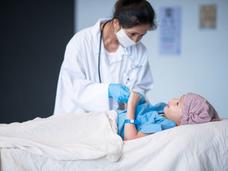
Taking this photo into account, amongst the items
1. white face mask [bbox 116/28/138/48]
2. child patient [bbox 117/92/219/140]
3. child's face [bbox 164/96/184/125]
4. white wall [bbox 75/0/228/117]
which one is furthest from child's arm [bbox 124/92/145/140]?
white wall [bbox 75/0/228/117]

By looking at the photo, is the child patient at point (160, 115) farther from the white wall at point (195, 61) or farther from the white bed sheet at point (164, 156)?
the white wall at point (195, 61)

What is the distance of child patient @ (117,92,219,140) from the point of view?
4.54ft

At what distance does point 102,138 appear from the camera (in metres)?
1.29

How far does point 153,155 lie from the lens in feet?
3.81

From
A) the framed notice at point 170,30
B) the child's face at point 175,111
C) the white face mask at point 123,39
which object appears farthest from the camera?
the framed notice at point 170,30

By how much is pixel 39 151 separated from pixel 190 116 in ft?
2.06

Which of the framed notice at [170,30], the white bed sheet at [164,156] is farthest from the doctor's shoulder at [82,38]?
the framed notice at [170,30]

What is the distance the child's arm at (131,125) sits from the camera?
4.52 feet

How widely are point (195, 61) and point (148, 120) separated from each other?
144cm

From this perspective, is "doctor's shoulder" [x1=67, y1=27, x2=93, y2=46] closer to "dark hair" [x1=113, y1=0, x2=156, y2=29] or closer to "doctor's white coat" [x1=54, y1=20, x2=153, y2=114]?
"doctor's white coat" [x1=54, y1=20, x2=153, y2=114]

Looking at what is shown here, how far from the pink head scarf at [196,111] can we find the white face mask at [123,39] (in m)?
0.42

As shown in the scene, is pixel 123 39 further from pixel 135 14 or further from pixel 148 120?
pixel 148 120

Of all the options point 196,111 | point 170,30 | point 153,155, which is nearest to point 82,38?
point 196,111

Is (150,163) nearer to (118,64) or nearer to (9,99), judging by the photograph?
(118,64)
